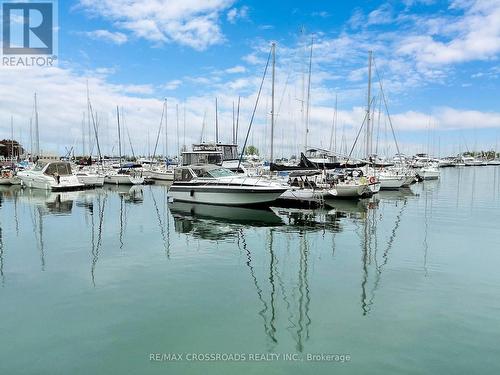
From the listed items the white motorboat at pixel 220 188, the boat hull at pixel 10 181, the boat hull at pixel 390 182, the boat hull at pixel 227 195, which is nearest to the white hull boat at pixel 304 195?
the white motorboat at pixel 220 188

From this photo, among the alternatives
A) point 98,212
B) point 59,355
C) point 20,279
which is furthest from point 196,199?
point 59,355

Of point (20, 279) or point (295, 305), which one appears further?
point (20, 279)

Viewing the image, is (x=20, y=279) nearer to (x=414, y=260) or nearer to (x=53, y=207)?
(x=414, y=260)

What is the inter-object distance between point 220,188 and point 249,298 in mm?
16785

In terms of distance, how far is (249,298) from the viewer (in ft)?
31.0

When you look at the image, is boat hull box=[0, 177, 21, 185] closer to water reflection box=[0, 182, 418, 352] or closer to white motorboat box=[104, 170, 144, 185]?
white motorboat box=[104, 170, 144, 185]

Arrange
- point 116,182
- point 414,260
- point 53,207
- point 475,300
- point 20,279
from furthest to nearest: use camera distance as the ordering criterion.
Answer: point 116,182 < point 53,207 < point 414,260 < point 20,279 < point 475,300

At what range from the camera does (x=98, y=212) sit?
24859 millimetres

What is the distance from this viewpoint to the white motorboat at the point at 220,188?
25.0m

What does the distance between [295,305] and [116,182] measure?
45463mm

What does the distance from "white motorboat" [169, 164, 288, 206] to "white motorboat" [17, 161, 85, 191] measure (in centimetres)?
1642

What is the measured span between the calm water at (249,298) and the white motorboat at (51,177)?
21.8m

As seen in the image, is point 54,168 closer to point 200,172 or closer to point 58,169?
point 58,169

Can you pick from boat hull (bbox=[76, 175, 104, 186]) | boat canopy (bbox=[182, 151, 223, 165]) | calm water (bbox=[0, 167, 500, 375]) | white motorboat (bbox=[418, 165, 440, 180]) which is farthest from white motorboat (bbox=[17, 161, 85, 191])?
white motorboat (bbox=[418, 165, 440, 180])
